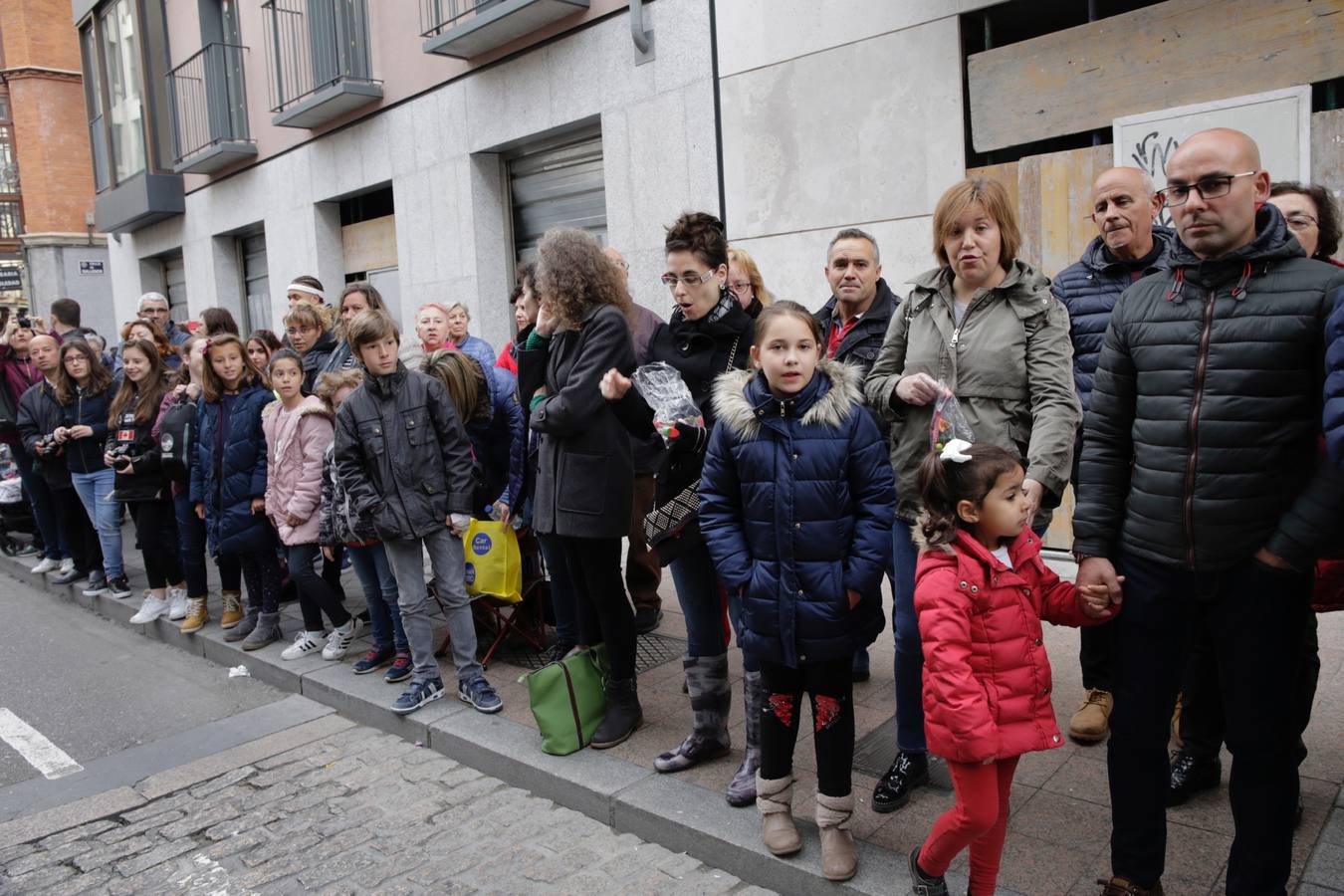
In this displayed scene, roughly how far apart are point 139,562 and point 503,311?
4.34m

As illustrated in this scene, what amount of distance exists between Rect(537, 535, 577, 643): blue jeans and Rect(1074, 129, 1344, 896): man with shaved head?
239 centimetres

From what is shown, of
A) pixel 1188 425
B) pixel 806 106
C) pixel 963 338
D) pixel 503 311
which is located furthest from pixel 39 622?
pixel 1188 425

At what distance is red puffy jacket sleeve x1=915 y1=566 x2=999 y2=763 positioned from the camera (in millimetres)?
2549

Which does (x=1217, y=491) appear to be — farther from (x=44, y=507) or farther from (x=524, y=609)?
(x=44, y=507)

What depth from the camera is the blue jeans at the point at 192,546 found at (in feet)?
21.9

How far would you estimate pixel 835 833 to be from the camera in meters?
3.12

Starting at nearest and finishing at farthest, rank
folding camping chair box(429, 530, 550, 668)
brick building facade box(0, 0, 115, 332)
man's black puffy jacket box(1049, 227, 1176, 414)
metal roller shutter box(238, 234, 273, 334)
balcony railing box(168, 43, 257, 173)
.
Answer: man's black puffy jacket box(1049, 227, 1176, 414)
folding camping chair box(429, 530, 550, 668)
balcony railing box(168, 43, 257, 173)
metal roller shutter box(238, 234, 273, 334)
brick building facade box(0, 0, 115, 332)

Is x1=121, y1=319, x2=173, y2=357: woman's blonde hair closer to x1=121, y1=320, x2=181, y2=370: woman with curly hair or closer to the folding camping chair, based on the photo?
x1=121, y1=320, x2=181, y2=370: woman with curly hair

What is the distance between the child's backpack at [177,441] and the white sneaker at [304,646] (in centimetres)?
147

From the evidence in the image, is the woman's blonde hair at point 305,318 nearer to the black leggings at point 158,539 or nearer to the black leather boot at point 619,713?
the black leggings at point 158,539

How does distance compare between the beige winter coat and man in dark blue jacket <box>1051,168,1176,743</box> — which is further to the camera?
man in dark blue jacket <box>1051,168,1176,743</box>

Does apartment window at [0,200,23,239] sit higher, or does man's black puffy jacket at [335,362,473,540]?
apartment window at [0,200,23,239]

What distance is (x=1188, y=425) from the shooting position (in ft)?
8.11

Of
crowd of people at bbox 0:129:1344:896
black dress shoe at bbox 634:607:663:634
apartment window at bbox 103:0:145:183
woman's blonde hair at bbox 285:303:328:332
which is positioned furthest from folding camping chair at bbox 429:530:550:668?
apartment window at bbox 103:0:145:183
